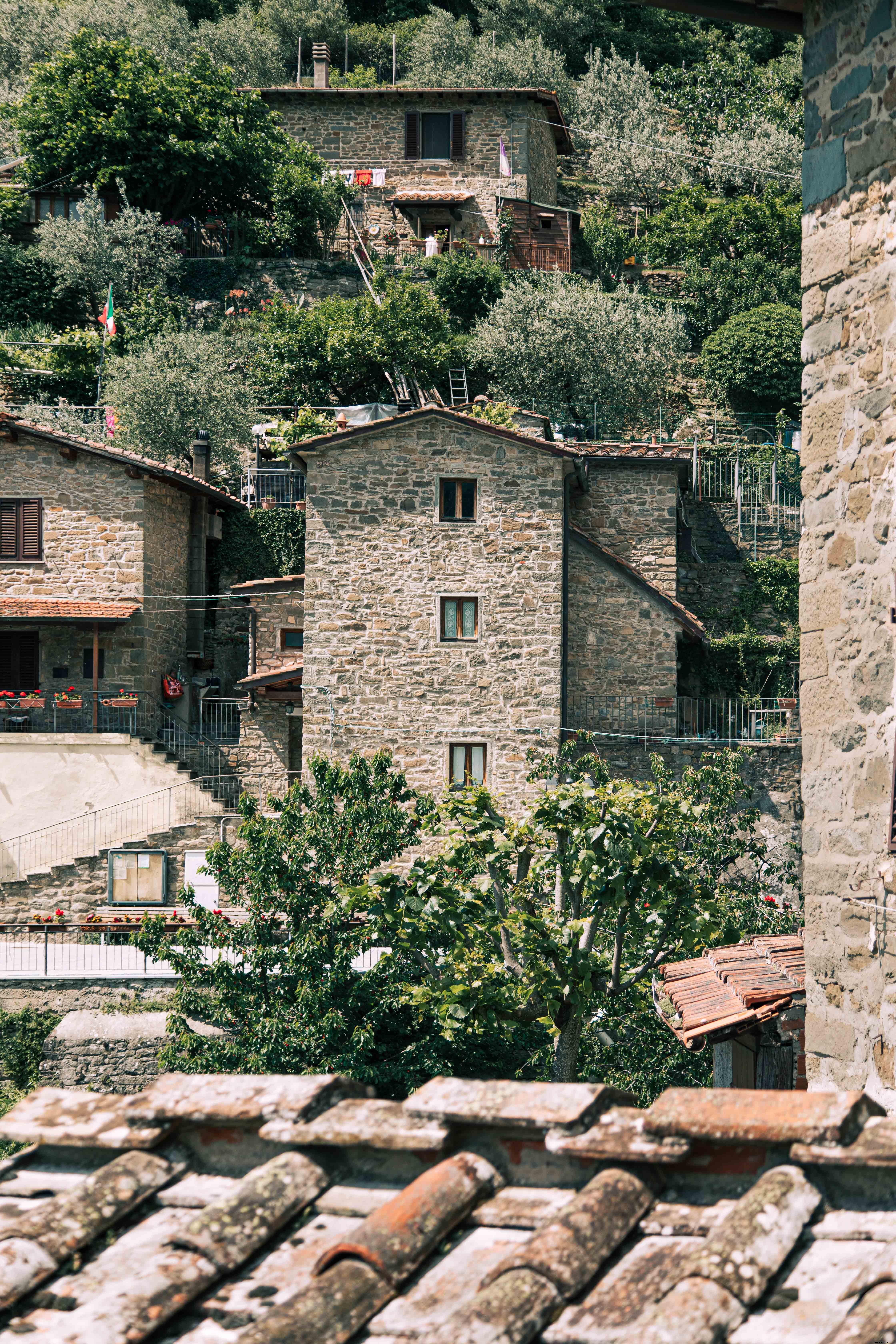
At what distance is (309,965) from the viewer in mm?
17391

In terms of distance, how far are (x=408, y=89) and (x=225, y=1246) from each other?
43989 millimetres

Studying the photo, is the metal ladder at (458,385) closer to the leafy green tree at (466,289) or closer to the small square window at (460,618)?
the leafy green tree at (466,289)

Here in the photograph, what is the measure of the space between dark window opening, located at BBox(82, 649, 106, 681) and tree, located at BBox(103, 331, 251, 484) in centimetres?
652

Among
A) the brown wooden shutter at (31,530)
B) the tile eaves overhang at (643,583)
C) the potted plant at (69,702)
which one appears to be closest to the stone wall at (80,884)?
the potted plant at (69,702)

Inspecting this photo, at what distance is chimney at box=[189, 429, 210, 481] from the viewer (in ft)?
103

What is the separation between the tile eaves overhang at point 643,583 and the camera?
81.6ft

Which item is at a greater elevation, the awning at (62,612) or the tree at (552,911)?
the awning at (62,612)

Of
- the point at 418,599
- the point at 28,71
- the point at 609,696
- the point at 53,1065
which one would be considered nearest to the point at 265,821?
the point at 53,1065

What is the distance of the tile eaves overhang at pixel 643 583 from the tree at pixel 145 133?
21.5 m

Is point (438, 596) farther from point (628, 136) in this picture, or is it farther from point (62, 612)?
point (628, 136)

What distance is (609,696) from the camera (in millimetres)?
25156

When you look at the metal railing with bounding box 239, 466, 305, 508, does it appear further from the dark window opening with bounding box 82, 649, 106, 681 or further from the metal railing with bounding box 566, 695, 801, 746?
the metal railing with bounding box 566, 695, 801, 746

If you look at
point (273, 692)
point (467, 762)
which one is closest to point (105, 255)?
point (273, 692)

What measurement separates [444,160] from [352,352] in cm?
1193
